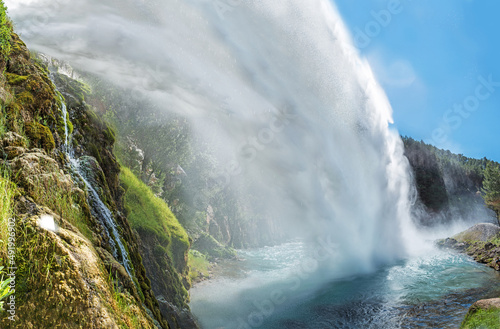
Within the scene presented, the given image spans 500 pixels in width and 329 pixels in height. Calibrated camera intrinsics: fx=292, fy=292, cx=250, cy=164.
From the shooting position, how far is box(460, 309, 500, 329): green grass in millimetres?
10234

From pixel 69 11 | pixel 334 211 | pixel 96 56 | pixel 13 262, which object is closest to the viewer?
pixel 13 262

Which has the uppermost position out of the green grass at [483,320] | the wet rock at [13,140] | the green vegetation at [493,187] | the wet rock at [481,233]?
the green vegetation at [493,187]

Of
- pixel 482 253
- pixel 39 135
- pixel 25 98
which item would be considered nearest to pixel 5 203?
pixel 39 135

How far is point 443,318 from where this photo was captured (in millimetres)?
14469

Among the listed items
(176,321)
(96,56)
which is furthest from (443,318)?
(96,56)

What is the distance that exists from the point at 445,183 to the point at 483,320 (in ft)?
373

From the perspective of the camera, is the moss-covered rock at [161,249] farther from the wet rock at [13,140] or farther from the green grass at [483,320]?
the green grass at [483,320]

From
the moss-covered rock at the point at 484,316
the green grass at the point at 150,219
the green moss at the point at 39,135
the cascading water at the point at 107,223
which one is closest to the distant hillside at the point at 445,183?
the moss-covered rock at the point at 484,316

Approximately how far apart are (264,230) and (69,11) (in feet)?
261

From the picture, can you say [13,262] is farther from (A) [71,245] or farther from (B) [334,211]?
(B) [334,211]

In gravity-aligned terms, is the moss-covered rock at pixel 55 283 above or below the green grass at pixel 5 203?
below

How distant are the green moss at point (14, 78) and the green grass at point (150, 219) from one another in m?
8.29

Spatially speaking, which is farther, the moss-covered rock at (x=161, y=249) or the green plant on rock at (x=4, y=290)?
the moss-covered rock at (x=161, y=249)

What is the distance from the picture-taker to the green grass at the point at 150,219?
1497cm
